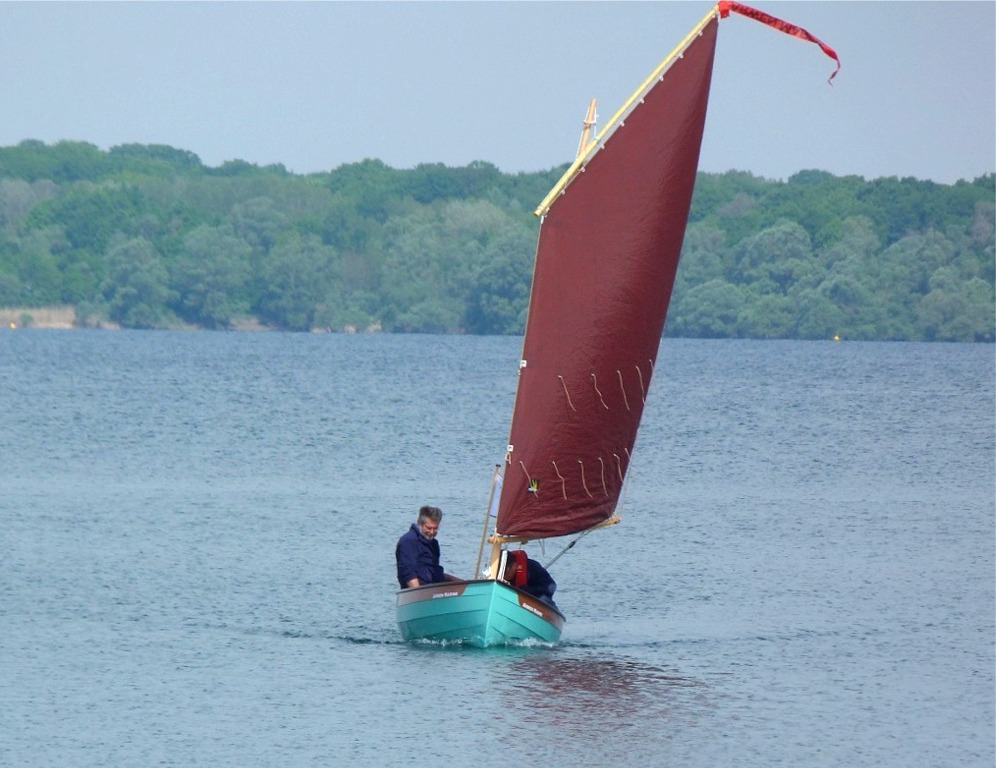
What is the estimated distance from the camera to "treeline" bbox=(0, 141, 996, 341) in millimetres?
172500

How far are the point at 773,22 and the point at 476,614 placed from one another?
8.44 meters

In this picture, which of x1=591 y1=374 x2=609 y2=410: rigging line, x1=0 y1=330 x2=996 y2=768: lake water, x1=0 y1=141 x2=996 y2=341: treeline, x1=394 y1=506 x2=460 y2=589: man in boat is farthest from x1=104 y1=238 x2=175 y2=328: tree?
x1=591 y1=374 x2=609 y2=410: rigging line

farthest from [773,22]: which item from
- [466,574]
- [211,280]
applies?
[211,280]

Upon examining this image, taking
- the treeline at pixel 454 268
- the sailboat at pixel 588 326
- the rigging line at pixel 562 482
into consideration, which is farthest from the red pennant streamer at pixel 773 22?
the treeline at pixel 454 268

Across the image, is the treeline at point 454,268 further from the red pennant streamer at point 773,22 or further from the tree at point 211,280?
the red pennant streamer at point 773,22

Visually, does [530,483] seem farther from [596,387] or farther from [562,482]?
[596,387]

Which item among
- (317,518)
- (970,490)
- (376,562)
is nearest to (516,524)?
(376,562)

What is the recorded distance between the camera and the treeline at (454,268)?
566 ft

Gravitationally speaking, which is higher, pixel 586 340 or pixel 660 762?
pixel 586 340

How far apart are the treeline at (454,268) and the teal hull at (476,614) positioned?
476 ft

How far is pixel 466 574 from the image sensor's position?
3191 centimetres

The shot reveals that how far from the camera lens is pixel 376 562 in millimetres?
33156

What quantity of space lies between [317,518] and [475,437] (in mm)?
22258

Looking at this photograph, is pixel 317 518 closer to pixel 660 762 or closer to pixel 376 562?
pixel 376 562
